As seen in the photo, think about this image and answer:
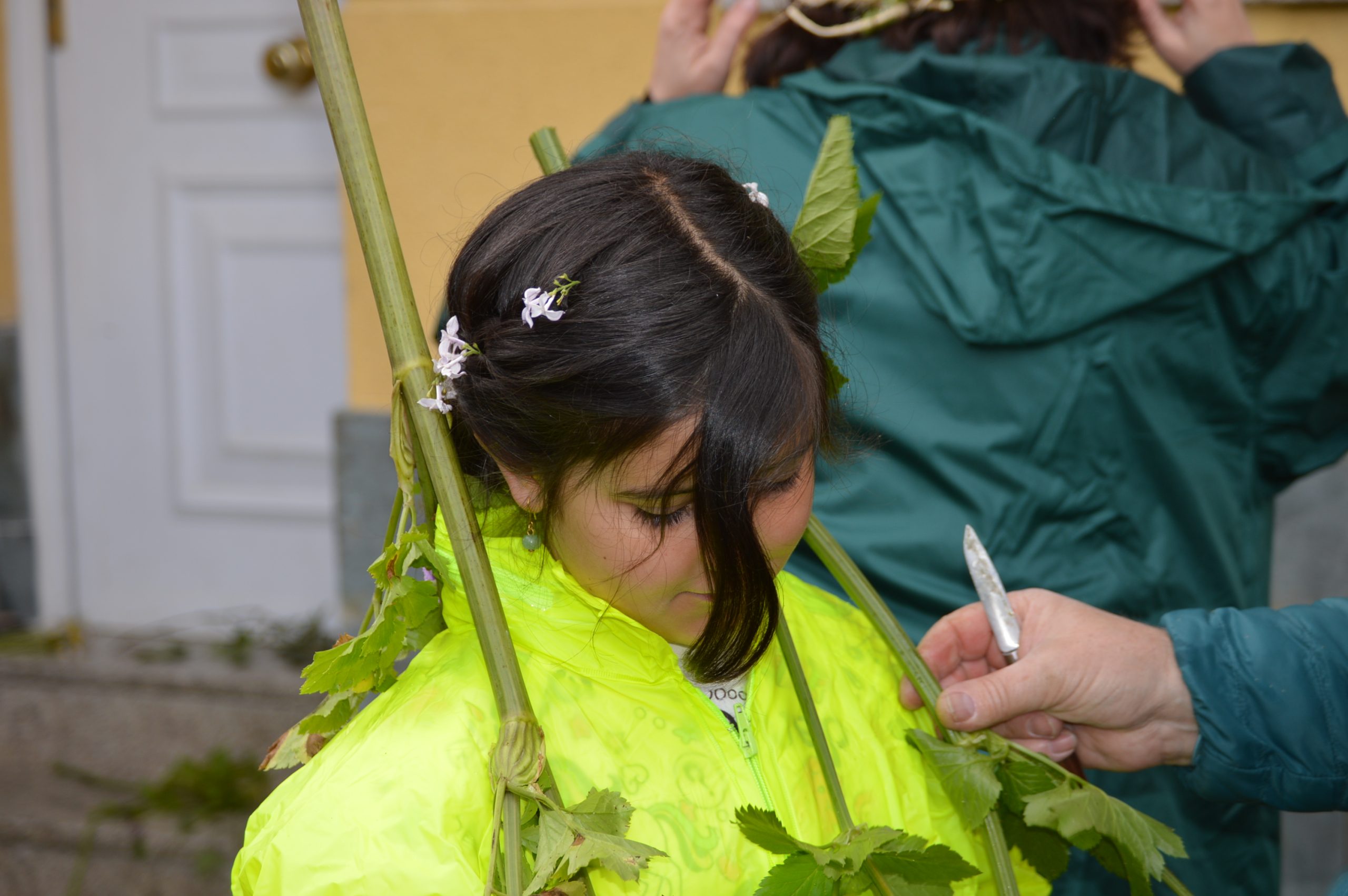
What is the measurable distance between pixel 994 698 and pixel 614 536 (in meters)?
0.44

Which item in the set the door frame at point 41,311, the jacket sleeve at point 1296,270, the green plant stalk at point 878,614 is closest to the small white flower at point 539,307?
the green plant stalk at point 878,614

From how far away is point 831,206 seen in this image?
3.42ft

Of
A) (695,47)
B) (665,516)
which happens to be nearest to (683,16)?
(695,47)

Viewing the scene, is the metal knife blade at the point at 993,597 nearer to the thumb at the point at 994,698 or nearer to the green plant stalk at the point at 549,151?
the thumb at the point at 994,698

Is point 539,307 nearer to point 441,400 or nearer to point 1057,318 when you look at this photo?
point 441,400

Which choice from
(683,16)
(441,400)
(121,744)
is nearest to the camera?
(441,400)

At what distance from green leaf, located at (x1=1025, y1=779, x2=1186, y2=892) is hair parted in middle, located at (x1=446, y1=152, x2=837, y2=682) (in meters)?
0.29

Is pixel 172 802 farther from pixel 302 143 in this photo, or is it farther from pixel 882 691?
pixel 882 691

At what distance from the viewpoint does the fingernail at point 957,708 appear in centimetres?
109

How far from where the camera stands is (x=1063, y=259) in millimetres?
1299

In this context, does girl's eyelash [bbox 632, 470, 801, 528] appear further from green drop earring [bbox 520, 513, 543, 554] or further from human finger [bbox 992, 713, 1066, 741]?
human finger [bbox 992, 713, 1066, 741]

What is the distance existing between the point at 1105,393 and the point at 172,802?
7.33 feet

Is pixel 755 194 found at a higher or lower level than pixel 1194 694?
higher

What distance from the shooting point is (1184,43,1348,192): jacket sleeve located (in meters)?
1.44
